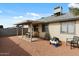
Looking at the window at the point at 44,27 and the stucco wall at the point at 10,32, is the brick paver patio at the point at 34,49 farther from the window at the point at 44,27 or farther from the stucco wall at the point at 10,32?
the window at the point at 44,27

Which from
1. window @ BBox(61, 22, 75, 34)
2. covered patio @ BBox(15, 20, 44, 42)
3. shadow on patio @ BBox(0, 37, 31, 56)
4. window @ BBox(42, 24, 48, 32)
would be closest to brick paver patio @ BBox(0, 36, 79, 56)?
shadow on patio @ BBox(0, 37, 31, 56)

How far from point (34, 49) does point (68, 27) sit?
204 cm

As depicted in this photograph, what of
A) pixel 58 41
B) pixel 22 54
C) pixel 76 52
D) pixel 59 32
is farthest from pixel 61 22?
pixel 22 54

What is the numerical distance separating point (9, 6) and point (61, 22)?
2.97 metres

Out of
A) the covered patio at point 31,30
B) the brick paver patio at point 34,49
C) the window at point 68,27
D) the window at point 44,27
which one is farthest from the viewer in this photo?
the window at point 44,27

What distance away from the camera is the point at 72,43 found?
8062mm

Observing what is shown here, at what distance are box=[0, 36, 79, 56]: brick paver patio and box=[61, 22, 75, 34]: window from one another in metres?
0.91

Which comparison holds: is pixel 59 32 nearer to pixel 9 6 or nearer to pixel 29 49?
pixel 29 49

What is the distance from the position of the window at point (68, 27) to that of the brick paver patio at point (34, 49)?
3.00ft

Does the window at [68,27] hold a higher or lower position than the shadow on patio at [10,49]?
higher

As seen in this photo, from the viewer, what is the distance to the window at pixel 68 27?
8.46m

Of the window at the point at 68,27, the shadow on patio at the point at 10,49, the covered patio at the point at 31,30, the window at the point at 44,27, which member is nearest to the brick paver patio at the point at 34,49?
the shadow on patio at the point at 10,49

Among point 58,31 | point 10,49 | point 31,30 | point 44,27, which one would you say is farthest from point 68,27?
point 10,49

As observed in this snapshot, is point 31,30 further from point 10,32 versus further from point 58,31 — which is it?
point 58,31
